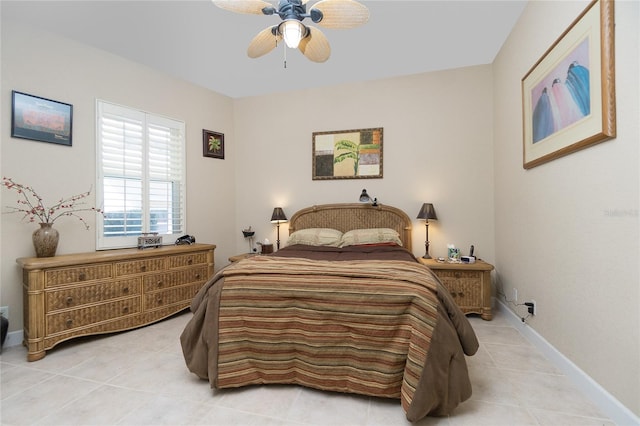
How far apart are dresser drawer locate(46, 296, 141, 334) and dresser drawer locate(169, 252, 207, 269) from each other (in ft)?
1.51

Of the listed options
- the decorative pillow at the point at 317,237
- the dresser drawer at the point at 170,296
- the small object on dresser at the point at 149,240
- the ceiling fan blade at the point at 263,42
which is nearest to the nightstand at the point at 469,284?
the decorative pillow at the point at 317,237

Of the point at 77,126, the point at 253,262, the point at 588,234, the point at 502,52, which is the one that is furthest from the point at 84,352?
the point at 502,52

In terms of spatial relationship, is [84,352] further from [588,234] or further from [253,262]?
[588,234]

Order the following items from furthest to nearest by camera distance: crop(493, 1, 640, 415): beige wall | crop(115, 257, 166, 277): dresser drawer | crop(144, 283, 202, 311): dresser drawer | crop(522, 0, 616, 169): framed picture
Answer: crop(144, 283, 202, 311): dresser drawer, crop(115, 257, 166, 277): dresser drawer, crop(522, 0, 616, 169): framed picture, crop(493, 1, 640, 415): beige wall

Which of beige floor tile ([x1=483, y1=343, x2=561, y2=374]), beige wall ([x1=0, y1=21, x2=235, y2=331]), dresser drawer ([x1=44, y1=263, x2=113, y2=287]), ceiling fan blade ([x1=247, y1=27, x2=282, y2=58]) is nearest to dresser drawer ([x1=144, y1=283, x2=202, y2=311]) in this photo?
dresser drawer ([x1=44, y1=263, x2=113, y2=287])

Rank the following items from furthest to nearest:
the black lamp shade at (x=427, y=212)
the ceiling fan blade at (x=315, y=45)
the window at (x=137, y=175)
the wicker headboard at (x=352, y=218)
→ the wicker headboard at (x=352, y=218) < the black lamp shade at (x=427, y=212) < the window at (x=137, y=175) < the ceiling fan blade at (x=315, y=45)

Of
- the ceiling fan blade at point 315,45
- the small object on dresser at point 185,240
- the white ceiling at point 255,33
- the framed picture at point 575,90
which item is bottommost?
the small object on dresser at point 185,240

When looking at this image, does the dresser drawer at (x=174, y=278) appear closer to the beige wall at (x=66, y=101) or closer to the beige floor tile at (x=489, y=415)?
the beige wall at (x=66, y=101)

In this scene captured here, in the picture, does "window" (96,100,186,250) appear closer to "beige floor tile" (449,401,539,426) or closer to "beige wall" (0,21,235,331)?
"beige wall" (0,21,235,331)

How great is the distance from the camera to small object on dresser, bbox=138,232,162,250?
304cm

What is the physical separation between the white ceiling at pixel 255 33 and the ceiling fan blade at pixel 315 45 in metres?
0.61

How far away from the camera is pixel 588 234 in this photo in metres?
1.68

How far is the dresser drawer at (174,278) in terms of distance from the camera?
284 centimetres

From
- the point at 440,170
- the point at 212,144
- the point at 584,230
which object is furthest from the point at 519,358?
the point at 212,144
